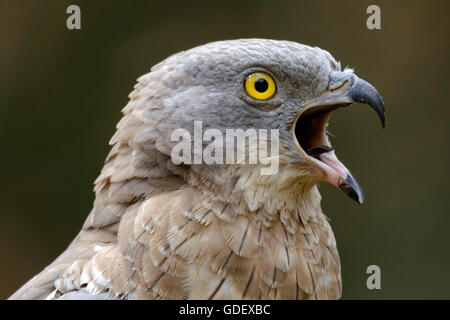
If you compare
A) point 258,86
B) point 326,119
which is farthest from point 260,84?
point 326,119

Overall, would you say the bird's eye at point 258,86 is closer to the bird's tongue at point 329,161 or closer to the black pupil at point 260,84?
the black pupil at point 260,84

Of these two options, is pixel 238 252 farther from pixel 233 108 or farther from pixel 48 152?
pixel 48 152

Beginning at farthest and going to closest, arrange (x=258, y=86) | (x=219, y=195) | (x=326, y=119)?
(x=326, y=119)
(x=258, y=86)
(x=219, y=195)

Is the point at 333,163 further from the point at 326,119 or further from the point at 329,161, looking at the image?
the point at 326,119

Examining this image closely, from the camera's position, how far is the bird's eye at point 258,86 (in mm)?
2889

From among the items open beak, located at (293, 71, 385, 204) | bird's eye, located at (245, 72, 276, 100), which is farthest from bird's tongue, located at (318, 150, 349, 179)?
bird's eye, located at (245, 72, 276, 100)

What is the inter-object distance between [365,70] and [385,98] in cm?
35

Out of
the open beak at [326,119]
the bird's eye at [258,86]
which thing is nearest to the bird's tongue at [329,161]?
the open beak at [326,119]

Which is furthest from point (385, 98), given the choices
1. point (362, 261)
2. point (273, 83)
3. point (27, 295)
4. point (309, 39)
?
point (27, 295)

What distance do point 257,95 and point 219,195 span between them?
→ 457mm

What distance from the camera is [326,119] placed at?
3066mm

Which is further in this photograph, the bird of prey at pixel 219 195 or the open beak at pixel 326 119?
the open beak at pixel 326 119

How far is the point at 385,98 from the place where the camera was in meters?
6.71
